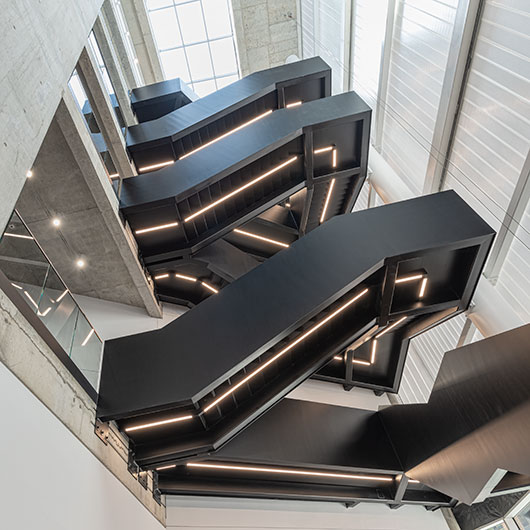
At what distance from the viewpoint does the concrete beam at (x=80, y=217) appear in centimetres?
1004

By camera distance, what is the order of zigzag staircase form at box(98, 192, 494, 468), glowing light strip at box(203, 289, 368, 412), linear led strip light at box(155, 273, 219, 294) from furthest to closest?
linear led strip light at box(155, 273, 219, 294) → glowing light strip at box(203, 289, 368, 412) → zigzag staircase form at box(98, 192, 494, 468)

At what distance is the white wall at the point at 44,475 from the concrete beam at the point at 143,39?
89.5ft

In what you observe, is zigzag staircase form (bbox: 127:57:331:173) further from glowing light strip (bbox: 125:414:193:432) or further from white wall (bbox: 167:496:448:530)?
white wall (bbox: 167:496:448:530)

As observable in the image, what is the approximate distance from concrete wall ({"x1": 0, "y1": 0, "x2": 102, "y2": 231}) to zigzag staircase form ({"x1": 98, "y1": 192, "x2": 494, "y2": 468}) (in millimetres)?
4728

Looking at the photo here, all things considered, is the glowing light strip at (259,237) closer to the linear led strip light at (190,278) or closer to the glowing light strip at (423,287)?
the linear led strip light at (190,278)

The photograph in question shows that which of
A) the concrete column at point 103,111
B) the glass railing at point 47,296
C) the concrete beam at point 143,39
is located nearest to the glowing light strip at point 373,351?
the glass railing at point 47,296

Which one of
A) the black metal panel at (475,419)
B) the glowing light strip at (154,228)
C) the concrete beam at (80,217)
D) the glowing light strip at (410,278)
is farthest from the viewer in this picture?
the glowing light strip at (154,228)

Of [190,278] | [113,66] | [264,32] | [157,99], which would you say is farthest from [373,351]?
[264,32]

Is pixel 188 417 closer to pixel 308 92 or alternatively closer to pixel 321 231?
pixel 321 231

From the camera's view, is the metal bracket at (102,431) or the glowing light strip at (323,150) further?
the glowing light strip at (323,150)

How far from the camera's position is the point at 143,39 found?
89.5 ft

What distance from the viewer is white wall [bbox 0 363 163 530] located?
16.8 ft

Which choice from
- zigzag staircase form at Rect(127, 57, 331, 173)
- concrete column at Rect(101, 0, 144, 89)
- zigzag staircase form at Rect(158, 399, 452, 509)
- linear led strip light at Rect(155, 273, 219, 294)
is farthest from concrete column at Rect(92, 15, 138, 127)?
zigzag staircase form at Rect(158, 399, 452, 509)

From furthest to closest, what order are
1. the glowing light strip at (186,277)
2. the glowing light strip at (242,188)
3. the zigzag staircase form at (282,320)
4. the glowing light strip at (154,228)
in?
the glowing light strip at (186,277)
the glowing light strip at (242,188)
the glowing light strip at (154,228)
the zigzag staircase form at (282,320)
